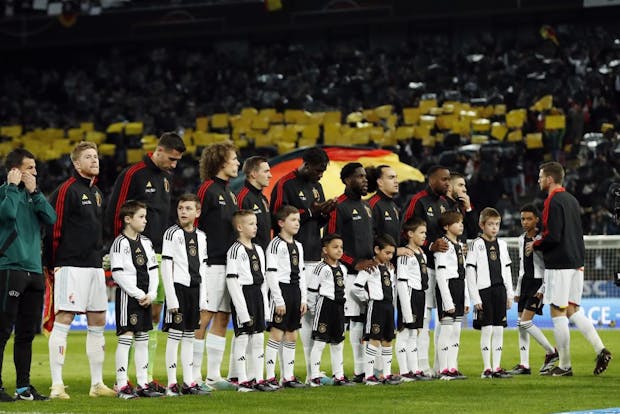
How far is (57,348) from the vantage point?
10531 mm

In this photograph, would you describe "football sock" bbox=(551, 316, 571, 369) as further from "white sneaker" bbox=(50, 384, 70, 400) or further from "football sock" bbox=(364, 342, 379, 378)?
"white sneaker" bbox=(50, 384, 70, 400)

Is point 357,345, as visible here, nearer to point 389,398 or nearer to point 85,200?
point 389,398

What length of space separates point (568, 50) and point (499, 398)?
805 inches

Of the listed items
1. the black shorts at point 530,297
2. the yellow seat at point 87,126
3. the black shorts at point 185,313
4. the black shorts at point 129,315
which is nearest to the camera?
the black shorts at point 129,315

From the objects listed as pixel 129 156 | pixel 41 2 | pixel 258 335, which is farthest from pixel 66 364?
pixel 41 2

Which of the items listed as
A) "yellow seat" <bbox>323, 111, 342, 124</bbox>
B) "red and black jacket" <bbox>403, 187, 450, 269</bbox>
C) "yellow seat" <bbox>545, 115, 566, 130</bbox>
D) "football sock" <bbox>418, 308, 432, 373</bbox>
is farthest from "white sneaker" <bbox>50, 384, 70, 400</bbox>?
"yellow seat" <bbox>323, 111, 342, 124</bbox>

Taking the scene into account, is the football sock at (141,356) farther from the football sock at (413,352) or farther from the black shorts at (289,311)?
the football sock at (413,352)

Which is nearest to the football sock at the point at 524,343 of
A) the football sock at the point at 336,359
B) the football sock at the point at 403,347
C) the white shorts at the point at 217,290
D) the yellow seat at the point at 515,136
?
the football sock at the point at 403,347

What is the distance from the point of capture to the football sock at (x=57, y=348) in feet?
34.5

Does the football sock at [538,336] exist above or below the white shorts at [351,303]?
below

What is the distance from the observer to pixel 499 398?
1059 centimetres

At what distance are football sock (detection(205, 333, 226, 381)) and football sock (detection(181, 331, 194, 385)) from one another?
485 mm

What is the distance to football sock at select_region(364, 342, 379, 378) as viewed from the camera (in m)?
12.1

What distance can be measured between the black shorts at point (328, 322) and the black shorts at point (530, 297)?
2.62m
